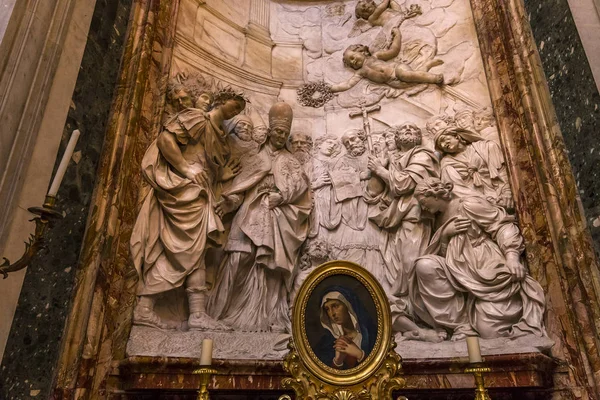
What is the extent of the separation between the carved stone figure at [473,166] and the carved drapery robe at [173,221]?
2.19 m

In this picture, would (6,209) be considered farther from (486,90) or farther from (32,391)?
(486,90)

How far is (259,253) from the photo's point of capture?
414 cm

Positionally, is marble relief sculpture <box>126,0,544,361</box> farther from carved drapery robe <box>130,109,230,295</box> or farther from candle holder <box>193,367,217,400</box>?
candle holder <box>193,367,217,400</box>

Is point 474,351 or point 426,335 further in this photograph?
point 426,335

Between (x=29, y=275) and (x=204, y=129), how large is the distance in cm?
183

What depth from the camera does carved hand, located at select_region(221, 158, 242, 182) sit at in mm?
4473

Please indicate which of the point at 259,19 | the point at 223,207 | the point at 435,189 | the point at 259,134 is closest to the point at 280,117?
the point at 259,134

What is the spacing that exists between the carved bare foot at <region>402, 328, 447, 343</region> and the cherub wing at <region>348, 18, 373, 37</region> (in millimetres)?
3685

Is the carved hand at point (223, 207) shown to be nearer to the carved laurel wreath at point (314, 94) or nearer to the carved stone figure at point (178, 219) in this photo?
the carved stone figure at point (178, 219)

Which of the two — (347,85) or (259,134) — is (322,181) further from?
(347,85)

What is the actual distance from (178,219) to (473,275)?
2430 mm

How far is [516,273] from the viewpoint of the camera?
12.2ft

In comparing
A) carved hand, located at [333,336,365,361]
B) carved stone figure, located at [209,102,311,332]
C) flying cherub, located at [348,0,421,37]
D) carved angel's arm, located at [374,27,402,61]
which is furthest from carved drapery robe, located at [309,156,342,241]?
flying cherub, located at [348,0,421,37]

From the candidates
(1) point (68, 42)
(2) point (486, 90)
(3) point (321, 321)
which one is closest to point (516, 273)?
(3) point (321, 321)
